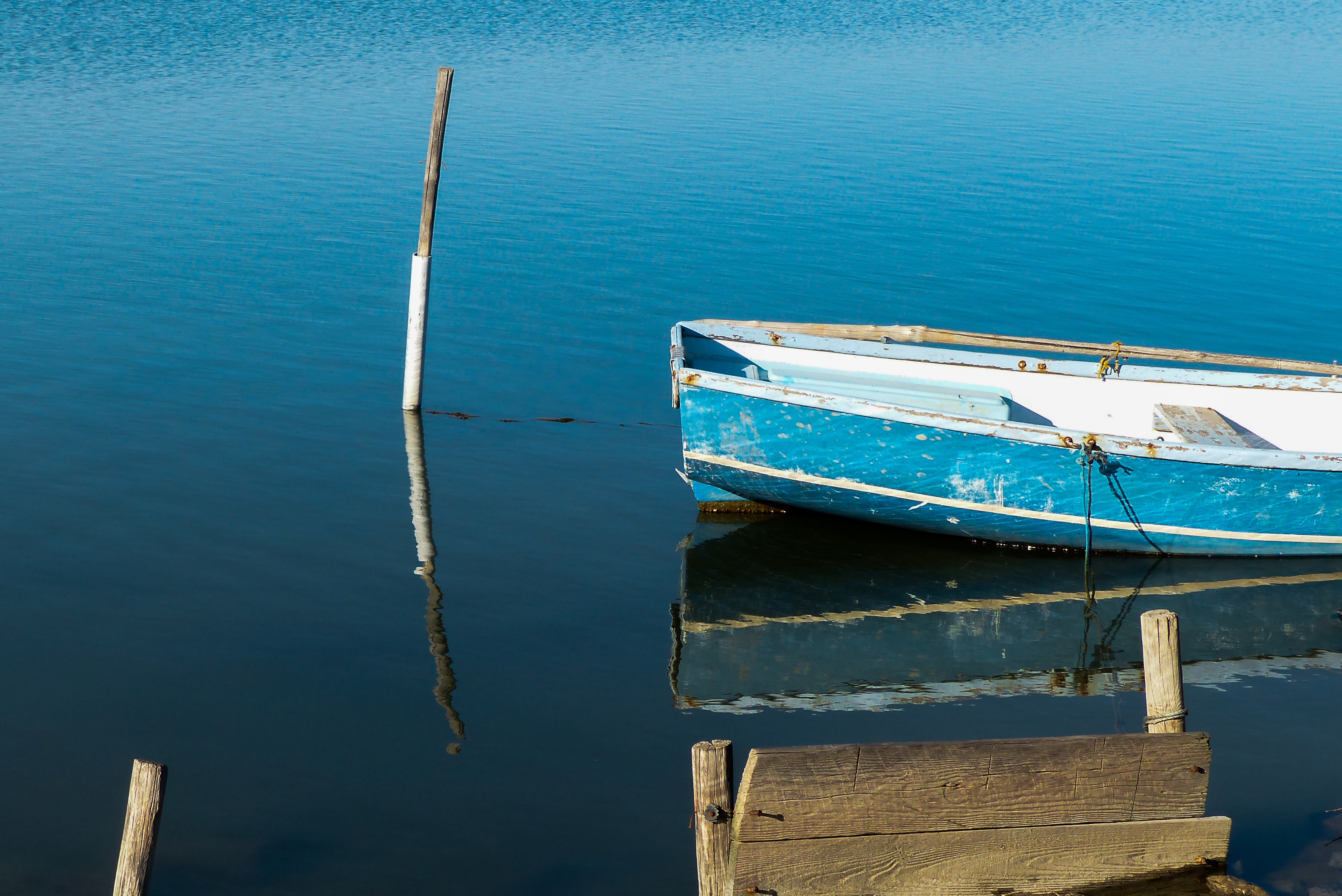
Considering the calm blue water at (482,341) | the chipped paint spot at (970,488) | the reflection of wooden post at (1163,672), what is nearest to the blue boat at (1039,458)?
the chipped paint spot at (970,488)

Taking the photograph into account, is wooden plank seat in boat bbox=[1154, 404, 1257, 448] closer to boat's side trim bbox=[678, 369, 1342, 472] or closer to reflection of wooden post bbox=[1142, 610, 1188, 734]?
boat's side trim bbox=[678, 369, 1342, 472]

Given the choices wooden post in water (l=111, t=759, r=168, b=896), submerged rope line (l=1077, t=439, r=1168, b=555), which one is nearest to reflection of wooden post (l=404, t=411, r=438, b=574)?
wooden post in water (l=111, t=759, r=168, b=896)

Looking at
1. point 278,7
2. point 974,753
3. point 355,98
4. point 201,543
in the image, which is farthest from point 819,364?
point 278,7

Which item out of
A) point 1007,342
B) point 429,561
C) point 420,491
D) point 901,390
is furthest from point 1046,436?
point 420,491

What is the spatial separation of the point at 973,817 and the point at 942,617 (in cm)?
459

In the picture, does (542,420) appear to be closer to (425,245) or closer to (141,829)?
(425,245)

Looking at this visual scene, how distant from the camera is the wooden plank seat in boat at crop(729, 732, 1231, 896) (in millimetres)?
4945

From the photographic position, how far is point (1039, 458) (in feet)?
33.4

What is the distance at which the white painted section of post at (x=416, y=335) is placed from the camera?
12469mm

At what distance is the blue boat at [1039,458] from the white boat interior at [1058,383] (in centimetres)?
2

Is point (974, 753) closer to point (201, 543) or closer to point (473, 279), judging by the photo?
point (201, 543)

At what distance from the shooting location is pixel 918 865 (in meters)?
5.23

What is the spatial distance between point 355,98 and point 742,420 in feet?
71.1

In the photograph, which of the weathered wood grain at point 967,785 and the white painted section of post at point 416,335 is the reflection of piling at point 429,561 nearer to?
the white painted section of post at point 416,335
